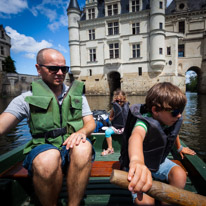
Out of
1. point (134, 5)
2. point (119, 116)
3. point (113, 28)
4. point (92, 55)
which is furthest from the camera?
point (92, 55)

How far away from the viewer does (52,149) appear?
51.1 inches

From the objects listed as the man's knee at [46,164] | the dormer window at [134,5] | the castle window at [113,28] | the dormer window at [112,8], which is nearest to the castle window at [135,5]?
the dormer window at [134,5]

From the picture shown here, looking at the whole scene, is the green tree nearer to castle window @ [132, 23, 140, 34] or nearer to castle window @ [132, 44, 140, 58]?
castle window @ [132, 44, 140, 58]

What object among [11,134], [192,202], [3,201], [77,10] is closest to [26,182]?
[3,201]

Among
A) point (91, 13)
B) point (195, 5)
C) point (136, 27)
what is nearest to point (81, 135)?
point (136, 27)

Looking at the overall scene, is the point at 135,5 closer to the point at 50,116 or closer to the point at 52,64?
the point at 52,64

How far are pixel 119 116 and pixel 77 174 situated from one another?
6.82ft

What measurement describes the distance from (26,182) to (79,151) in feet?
2.86

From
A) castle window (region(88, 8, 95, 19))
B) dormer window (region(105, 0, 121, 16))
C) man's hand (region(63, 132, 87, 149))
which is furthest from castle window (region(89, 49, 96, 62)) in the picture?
man's hand (region(63, 132, 87, 149))

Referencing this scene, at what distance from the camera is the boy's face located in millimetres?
1258

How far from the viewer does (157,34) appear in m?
18.1

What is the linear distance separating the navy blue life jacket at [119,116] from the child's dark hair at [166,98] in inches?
77.0

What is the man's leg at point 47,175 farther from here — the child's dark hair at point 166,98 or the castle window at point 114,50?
the castle window at point 114,50

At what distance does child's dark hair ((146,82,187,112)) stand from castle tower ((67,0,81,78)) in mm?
21654
